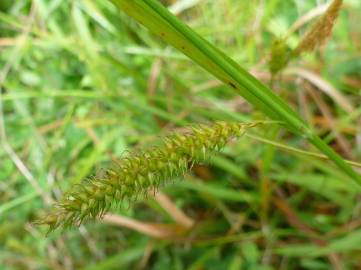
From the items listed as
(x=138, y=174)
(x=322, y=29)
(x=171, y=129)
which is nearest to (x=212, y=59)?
(x=138, y=174)

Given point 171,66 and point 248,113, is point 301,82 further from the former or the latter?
point 171,66

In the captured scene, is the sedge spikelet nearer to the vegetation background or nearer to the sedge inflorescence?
the sedge inflorescence

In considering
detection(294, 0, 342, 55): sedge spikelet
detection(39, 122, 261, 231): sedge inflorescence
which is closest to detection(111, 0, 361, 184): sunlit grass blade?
detection(39, 122, 261, 231): sedge inflorescence

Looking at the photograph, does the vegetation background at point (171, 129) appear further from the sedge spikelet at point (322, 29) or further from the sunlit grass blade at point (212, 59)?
the sunlit grass blade at point (212, 59)

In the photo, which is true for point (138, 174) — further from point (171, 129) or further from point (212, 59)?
point (171, 129)

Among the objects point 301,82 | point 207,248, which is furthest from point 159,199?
point 301,82

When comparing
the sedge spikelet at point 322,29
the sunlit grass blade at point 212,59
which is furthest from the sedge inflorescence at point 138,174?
the sedge spikelet at point 322,29
